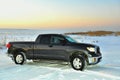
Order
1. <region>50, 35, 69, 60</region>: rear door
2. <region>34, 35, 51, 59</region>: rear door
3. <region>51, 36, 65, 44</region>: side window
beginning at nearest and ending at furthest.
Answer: <region>50, 35, 69, 60</region>: rear door, <region>51, 36, 65, 44</region>: side window, <region>34, 35, 51, 59</region>: rear door

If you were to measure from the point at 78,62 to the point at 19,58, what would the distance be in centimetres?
371

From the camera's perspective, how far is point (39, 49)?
51.2 ft

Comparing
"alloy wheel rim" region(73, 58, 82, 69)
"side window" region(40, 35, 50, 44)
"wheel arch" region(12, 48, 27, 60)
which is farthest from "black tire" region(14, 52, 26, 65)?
"alloy wheel rim" region(73, 58, 82, 69)

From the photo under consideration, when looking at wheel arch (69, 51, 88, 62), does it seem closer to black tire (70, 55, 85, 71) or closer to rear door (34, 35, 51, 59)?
black tire (70, 55, 85, 71)

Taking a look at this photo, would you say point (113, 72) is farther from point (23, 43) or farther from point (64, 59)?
point (23, 43)

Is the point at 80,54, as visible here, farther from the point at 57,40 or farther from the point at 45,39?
the point at 45,39

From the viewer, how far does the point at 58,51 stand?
14.9 metres

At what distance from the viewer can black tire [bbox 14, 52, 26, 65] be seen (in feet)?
52.7

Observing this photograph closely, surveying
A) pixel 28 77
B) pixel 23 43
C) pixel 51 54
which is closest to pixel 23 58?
pixel 23 43

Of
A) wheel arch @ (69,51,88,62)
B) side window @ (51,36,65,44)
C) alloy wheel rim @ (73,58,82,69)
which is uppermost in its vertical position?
side window @ (51,36,65,44)

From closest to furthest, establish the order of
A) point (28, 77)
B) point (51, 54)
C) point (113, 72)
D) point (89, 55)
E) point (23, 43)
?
point (28, 77) < point (113, 72) < point (89, 55) < point (51, 54) < point (23, 43)

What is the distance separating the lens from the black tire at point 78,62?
13789 mm

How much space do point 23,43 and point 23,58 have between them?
80 cm

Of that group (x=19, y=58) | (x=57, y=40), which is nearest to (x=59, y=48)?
(x=57, y=40)
